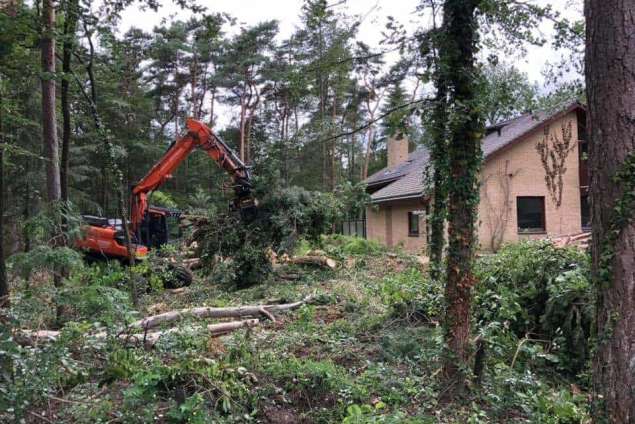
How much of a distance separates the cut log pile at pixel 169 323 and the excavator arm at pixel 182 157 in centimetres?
385

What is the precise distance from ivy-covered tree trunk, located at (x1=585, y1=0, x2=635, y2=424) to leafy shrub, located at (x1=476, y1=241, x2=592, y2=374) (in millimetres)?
1514

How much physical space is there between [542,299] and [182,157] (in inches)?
325

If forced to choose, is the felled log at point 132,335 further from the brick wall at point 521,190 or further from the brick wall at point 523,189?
the brick wall at point 523,189

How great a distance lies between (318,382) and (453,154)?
2.39 metres

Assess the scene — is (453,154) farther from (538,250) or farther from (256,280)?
(256,280)

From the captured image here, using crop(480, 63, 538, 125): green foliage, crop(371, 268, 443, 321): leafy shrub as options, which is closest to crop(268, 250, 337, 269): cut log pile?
crop(371, 268, 443, 321): leafy shrub

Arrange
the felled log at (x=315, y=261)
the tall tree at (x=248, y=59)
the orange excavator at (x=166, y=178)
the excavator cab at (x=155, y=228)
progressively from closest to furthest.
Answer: the orange excavator at (x=166, y=178)
the excavator cab at (x=155, y=228)
the felled log at (x=315, y=261)
the tall tree at (x=248, y=59)

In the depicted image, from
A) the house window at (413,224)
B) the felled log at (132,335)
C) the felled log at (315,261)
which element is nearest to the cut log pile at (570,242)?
the felled log at (132,335)

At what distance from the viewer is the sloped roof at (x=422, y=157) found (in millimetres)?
15911

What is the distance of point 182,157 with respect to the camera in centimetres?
1084

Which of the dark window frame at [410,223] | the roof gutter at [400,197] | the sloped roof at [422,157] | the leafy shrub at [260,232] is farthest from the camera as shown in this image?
the dark window frame at [410,223]

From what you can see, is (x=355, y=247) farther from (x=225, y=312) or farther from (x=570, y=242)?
(x=225, y=312)

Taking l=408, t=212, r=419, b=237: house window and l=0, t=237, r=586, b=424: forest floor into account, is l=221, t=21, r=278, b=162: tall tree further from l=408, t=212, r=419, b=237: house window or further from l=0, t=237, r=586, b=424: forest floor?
l=0, t=237, r=586, b=424: forest floor

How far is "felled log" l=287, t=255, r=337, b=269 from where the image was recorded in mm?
11672
